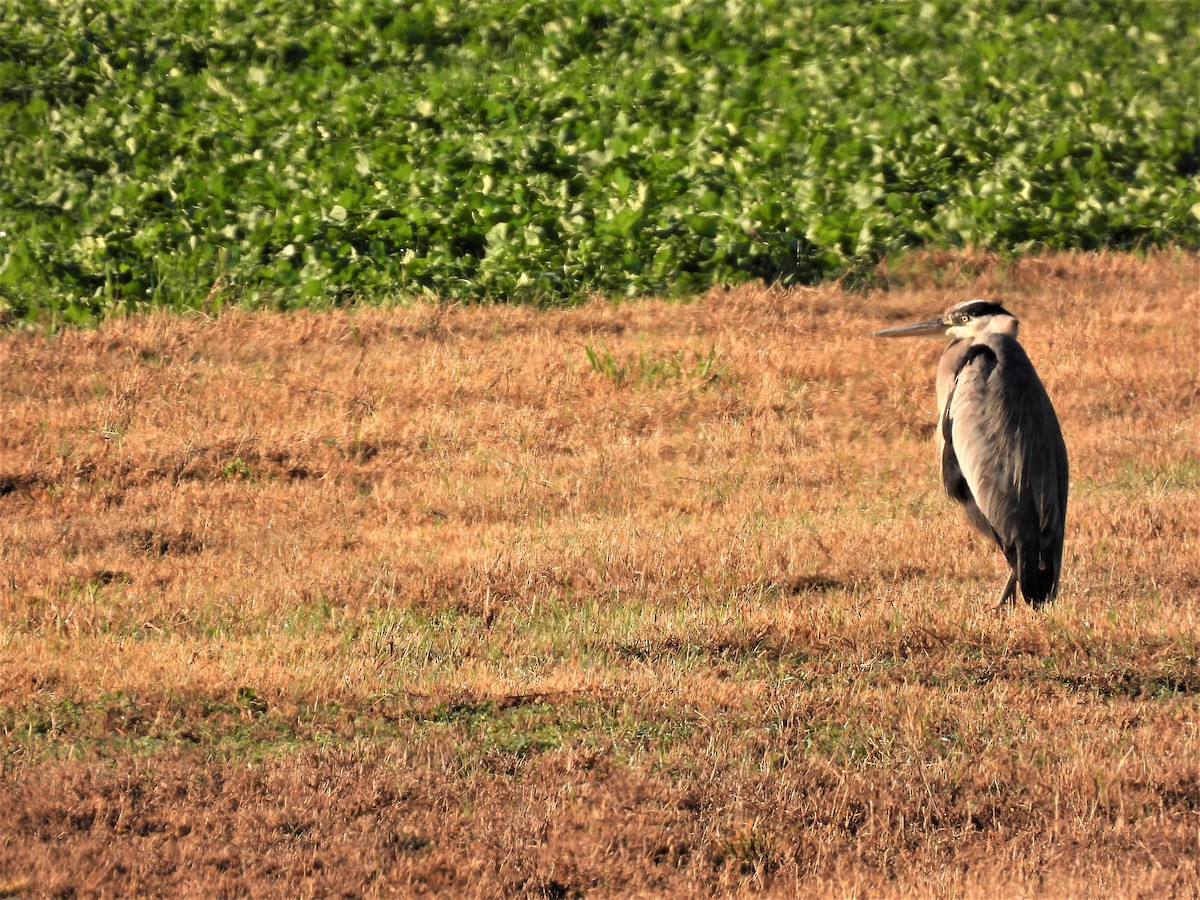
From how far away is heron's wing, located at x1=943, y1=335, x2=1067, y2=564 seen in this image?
Answer: 7418mm

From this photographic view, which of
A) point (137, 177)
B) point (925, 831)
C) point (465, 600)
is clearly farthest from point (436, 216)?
point (925, 831)

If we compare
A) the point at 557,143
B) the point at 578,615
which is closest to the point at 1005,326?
the point at 578,615

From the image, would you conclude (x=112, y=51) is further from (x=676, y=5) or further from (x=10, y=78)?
(x=676, y=5)

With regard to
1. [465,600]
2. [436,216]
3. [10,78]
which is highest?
[10,78]

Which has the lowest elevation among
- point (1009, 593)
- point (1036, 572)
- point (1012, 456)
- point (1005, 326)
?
point (1009, 593)

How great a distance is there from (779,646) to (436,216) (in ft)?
30.2

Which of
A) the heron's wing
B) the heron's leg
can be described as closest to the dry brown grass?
the heron's leg

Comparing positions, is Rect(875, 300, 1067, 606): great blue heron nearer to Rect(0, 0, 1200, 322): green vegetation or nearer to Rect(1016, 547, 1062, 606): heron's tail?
Rect(1016, 547, 1062, 606): heron's tail

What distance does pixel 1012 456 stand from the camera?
24.6 feet

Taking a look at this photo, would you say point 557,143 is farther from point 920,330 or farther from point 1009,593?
point 1009,593

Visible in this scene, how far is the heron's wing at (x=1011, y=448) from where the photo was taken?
7.42 meters

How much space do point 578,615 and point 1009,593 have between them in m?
2.18

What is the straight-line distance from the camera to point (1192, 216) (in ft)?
53.2

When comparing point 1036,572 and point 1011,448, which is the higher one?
point 1011,448
